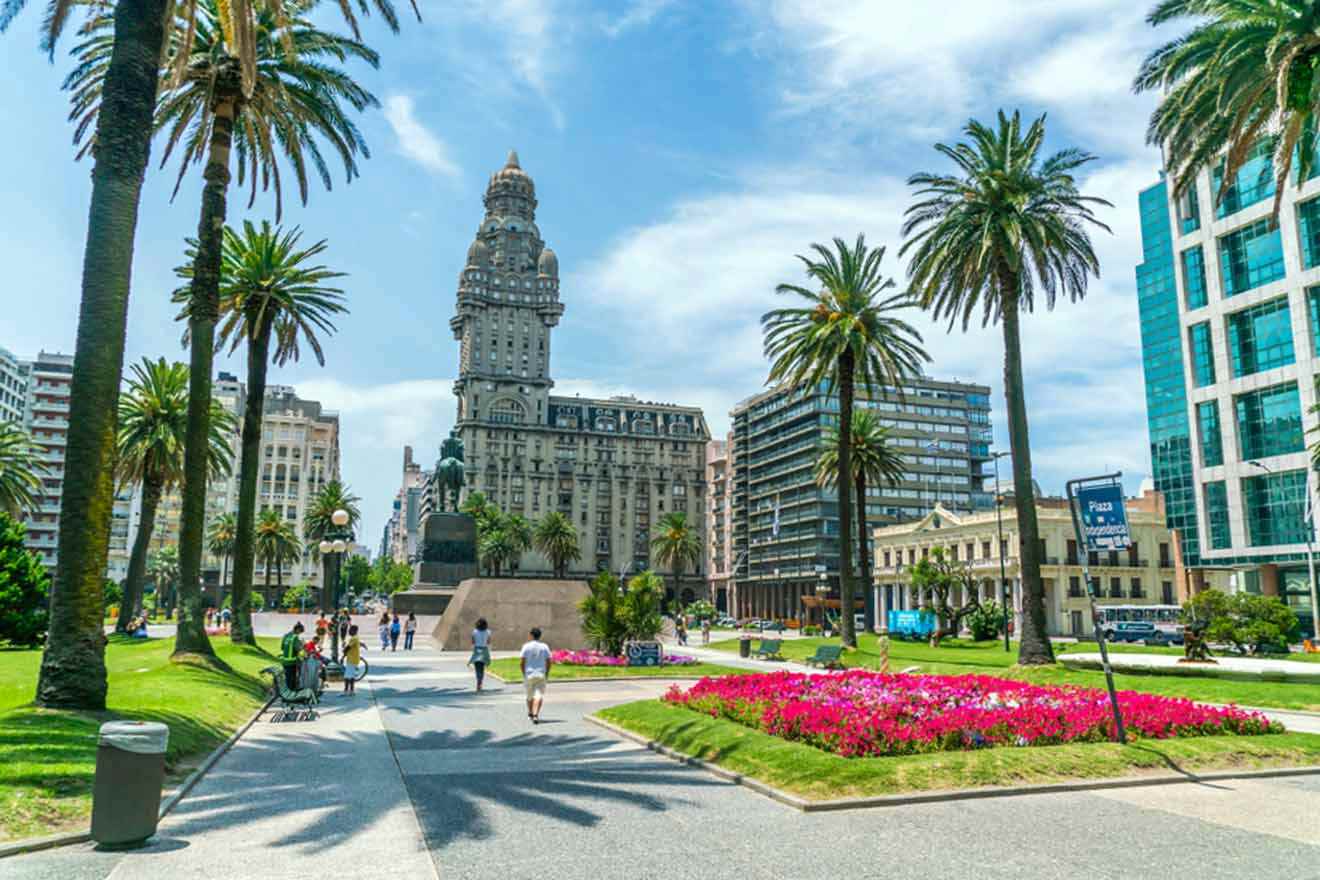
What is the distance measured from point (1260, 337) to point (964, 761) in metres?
59.2

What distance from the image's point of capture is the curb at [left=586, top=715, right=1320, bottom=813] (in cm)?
1045

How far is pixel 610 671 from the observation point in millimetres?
28703

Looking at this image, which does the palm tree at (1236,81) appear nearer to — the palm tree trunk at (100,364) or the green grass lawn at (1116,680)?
the green grass lawn at (1116,680)

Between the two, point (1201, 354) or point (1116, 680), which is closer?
point (1116, 680)

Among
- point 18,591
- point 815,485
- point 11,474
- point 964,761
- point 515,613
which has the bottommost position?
point 964,761

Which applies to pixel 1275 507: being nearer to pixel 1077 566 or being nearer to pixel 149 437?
pixel 1077 566

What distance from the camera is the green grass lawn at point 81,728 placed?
9211 millimetres

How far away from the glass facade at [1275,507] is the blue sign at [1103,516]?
174ft

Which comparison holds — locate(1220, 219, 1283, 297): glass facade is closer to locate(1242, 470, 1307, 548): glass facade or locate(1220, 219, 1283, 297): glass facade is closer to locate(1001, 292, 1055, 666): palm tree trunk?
locate(1242, 470, 1307, 548): glass facade

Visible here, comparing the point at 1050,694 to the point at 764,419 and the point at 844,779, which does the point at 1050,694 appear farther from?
the point at 764,419

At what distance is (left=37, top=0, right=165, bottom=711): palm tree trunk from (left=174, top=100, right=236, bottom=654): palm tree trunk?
9.83 metres

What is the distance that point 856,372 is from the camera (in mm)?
43625

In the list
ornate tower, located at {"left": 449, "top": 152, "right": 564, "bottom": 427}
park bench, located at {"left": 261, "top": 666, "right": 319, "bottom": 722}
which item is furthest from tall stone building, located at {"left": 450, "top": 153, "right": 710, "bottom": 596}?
park bench, located at {"left": 261, "top": 666, "right": 319, "bottom": 722}

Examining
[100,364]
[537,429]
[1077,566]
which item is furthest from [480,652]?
[537,429]
